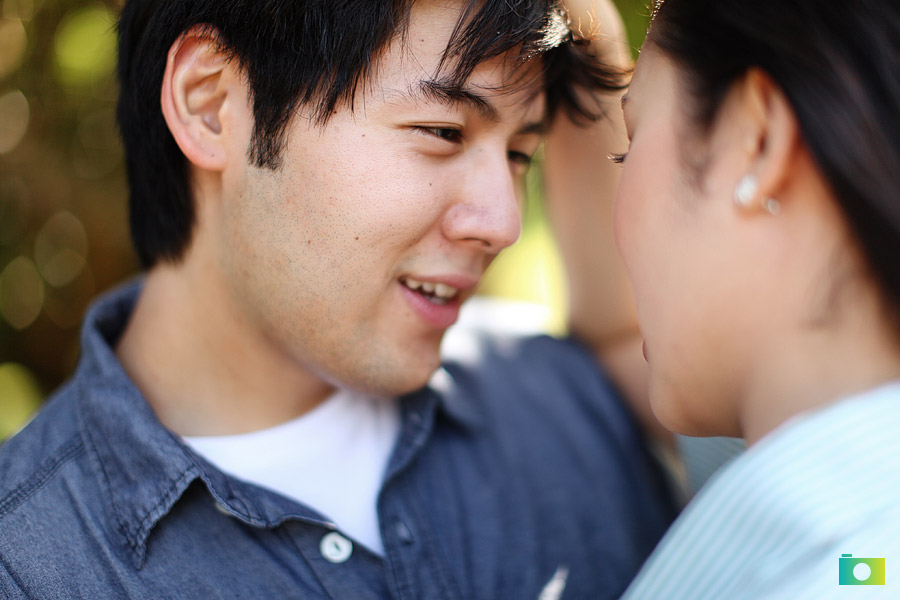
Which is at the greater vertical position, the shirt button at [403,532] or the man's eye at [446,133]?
the man's eye at [446,133]

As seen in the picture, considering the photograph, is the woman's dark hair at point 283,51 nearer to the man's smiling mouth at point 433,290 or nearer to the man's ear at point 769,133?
the man's smiling mouth at point 433,290

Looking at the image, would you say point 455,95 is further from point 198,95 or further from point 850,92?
point 850,92

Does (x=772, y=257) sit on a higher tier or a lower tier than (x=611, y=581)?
higher

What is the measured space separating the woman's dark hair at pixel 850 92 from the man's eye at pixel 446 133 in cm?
64

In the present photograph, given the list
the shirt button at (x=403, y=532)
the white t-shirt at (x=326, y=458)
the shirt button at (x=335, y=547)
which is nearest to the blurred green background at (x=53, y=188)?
the white t-shirt at (x=326, y=458)

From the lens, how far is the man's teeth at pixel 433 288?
62.8 inches

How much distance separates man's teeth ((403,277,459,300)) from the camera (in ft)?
5.24

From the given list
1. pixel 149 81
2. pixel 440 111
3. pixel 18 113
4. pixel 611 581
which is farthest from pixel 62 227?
pixel 611 581

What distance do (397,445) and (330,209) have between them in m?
0.62

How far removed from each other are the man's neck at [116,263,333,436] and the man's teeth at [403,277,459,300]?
0.36 meters

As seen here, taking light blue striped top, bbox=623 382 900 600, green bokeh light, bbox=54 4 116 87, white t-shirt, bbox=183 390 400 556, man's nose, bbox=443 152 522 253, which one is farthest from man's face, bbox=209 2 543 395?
green bokeh light, bbox=54 4 116 87

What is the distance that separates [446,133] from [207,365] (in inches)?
30.3

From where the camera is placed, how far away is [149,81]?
1646mm

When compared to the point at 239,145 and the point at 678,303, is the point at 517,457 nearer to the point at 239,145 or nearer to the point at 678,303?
the point at 678,303
